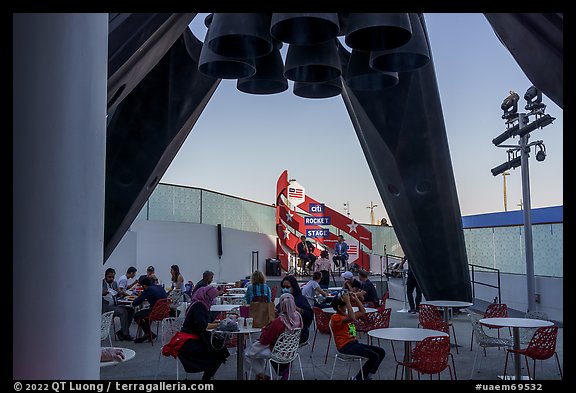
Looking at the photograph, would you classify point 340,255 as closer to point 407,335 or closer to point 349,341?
point 349,341

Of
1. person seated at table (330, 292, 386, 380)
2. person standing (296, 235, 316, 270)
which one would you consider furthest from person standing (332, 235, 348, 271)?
person seated at table (330, 292, 386, 380)

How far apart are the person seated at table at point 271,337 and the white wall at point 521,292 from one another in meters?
8.24

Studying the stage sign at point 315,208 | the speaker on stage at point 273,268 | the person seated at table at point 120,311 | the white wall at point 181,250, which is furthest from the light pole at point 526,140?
the stage sign at point 315,208

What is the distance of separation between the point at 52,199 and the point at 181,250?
15548 millimetres

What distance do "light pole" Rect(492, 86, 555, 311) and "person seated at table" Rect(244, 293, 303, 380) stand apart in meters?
7.87

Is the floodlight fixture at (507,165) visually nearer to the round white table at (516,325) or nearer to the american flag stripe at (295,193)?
the round white table at (516,325)

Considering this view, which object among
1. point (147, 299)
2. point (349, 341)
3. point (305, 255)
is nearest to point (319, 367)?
point (349, 341)

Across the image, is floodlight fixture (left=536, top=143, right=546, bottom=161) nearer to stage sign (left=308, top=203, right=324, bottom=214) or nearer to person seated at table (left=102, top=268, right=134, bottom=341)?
person seated at table (left=102, top=268, right=134, bottom=341)

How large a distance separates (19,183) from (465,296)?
11.5 m

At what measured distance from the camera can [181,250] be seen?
17859 mm

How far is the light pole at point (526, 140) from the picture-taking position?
12.2m

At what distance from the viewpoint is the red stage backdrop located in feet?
79.5
